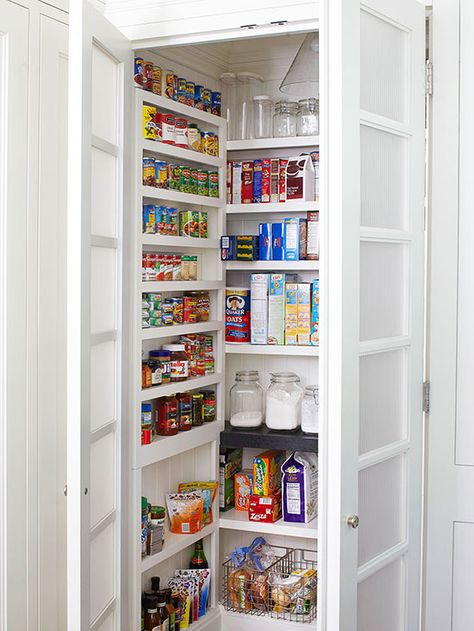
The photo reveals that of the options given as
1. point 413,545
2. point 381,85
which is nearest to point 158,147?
point 381,85

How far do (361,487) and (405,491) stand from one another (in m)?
0.27

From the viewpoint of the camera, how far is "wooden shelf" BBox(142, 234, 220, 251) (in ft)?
9.04

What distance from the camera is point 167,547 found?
2.93m

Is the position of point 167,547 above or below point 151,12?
below

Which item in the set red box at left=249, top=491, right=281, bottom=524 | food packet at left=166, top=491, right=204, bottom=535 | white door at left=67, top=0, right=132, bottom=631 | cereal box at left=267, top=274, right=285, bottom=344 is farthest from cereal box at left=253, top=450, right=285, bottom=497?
white door at left=67, top=0, right=132, bottom=631

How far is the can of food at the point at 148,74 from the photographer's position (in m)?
2.77

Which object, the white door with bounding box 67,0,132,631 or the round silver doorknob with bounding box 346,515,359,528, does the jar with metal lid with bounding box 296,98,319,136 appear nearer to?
the white door with bounding box 67,0,132,631

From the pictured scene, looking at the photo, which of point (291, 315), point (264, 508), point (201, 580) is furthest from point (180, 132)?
point (201, 580)

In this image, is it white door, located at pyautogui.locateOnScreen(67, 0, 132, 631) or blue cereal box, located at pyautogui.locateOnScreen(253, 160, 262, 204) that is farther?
blue cereal box, located at pyautogui.locateOnScreen(253, 160, 262, 204)

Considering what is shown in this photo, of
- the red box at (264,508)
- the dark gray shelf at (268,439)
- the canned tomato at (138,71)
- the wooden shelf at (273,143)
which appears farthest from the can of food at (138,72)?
the red box at (264,508)

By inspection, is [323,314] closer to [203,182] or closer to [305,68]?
[305,68]

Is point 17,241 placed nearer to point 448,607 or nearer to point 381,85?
point 381,85

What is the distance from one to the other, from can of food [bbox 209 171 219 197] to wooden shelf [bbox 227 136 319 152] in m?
0.15

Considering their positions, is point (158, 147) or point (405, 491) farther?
point (158, 147)
